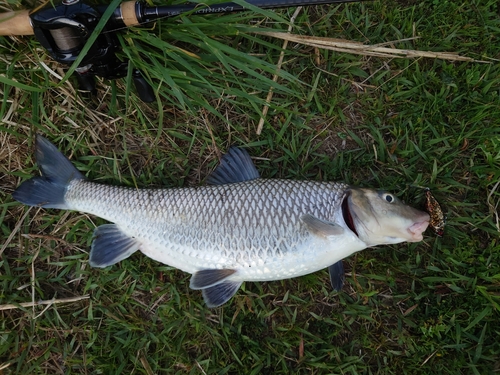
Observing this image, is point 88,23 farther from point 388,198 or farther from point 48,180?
point 388,198

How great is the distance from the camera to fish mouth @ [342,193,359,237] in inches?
90.4

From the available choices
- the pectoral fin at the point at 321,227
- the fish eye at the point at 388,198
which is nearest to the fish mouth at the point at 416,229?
the fish eye at the point at 388,198

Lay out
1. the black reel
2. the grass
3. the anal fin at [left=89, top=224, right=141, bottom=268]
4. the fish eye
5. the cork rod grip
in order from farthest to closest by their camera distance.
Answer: the grass → the anal fin at [left=89, top=224, right=141, bottom=268] → the fish eye → the cork rod grip → the black reel

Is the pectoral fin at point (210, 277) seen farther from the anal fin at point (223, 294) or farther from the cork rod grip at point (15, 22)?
the cork rod grip at point (15, 22)

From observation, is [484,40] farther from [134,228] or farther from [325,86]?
[134,228]

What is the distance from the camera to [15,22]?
7.35 ft

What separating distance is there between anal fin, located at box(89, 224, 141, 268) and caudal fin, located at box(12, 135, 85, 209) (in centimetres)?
33

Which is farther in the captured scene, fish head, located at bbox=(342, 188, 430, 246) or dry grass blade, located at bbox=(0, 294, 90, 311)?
dry grass blade, located at bbox=(0, 294, 90, 311)

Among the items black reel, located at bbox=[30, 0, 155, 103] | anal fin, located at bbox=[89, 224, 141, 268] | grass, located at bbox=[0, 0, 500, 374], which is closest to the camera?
black reel, located at bbox=[30, 0, 155, 103]

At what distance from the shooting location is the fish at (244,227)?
7.46 ft

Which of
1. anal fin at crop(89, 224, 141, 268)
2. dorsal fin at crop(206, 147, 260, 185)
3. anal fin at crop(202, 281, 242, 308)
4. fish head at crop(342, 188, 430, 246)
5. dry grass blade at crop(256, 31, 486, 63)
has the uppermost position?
dry grass blade at crop(256, 31, 486, 63)

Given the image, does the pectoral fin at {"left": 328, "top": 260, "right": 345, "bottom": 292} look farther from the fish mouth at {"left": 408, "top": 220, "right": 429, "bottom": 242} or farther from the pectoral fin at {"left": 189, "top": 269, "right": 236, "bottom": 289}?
the pectoral fin at {"left": 189, "top": 269, "right": 236, "bottom": 289}

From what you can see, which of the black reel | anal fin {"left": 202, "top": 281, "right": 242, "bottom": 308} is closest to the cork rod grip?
the black reel

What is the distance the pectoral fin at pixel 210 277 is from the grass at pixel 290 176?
0.35m
